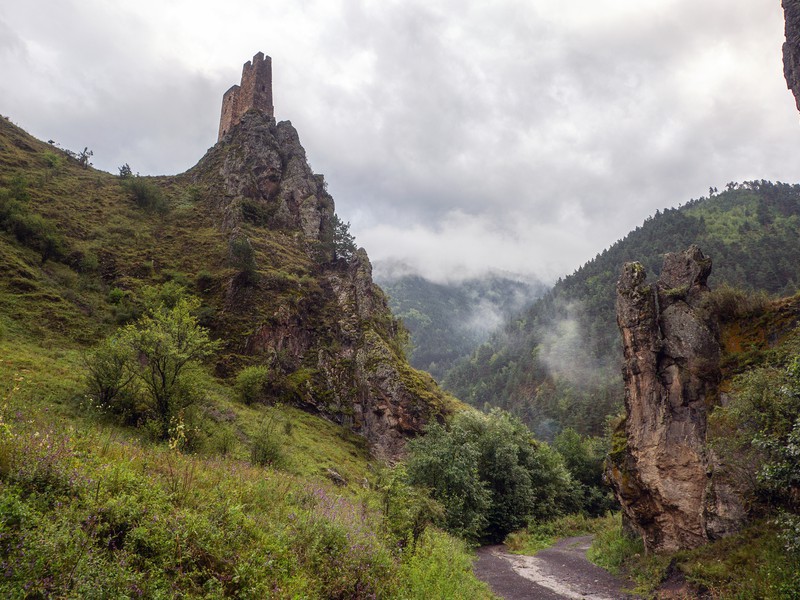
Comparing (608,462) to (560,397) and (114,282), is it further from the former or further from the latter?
(560,397)

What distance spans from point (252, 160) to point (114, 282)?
38.2 m

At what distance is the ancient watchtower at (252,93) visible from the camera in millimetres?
84000

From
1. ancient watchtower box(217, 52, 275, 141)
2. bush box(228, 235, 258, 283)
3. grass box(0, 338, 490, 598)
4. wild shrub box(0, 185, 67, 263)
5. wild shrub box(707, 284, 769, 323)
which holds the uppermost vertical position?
ancient watchtower box(217, 52, 275, 141)

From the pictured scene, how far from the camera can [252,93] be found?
83812 mm

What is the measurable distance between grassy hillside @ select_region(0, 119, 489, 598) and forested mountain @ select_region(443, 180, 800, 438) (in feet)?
262

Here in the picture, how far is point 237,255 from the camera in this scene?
48812 millimetres

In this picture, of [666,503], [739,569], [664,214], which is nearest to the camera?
[739,569]

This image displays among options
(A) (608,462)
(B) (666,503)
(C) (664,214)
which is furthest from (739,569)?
(C) (664,214)

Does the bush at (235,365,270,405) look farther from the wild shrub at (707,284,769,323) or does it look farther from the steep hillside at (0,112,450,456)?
the wild shrub at (707,284,769,323)

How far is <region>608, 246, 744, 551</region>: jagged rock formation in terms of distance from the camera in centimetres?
1566

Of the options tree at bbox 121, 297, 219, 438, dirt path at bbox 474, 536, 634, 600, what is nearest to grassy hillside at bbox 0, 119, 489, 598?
tree at bbox 121, 297, 219, 438

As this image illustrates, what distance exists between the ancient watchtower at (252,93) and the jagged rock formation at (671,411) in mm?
85024

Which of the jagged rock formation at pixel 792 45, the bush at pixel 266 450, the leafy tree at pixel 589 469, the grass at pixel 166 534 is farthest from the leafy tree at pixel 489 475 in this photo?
the jagged rock formation at pixel 792 45

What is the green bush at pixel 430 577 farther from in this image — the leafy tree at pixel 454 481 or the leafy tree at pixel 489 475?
the leafy tree at pixel 454 481
